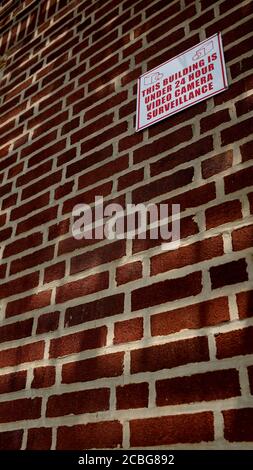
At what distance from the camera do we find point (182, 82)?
5.32 ft

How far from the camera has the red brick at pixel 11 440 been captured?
4.80ft

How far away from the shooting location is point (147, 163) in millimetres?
1584

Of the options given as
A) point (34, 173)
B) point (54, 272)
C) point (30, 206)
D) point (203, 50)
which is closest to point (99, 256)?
point (54, 272)

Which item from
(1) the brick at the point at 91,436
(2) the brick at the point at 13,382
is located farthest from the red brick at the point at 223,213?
(2) the brick at the point at 13,382

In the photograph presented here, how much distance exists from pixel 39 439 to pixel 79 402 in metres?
0.20

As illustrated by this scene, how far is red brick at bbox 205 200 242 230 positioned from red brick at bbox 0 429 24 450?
3.18 feet

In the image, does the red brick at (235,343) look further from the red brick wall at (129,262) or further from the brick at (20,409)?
the brick at (20,409)

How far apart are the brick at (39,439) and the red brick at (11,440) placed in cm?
4

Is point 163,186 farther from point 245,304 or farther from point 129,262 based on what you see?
point 245,304

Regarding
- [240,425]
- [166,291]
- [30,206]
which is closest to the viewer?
[240,425]

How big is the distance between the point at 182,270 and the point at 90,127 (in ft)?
2.97

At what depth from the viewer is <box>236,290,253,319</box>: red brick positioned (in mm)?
1136
